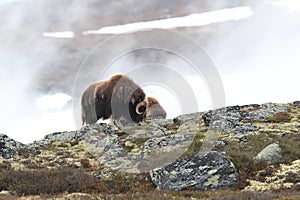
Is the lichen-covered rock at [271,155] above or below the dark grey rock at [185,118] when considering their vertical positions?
below

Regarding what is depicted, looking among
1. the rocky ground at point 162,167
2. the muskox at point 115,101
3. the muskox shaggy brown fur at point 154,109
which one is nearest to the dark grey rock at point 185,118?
the muskox shaggy brown fur at point 154,109

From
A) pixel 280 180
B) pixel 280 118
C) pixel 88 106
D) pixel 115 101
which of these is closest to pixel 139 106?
pixel 115 101

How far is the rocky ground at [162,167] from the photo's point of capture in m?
13.8

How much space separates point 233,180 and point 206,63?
33.3 ft

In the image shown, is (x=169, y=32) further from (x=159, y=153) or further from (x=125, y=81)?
(x=159, y=153)

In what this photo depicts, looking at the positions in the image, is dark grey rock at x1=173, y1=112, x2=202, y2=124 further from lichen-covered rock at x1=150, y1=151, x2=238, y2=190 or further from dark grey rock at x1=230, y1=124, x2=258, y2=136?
lichen-covered rock at x1=150, y1=151, x2=238, y2=190

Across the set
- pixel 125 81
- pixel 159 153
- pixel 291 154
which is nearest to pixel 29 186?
pixel 159 153

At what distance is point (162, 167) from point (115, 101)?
14.3 m

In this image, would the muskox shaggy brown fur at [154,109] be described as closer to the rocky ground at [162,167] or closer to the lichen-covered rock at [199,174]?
the rocky ground at [162,167]

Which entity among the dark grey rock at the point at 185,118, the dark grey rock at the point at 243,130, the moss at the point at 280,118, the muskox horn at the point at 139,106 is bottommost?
the dark grey rock at the point at 243,130

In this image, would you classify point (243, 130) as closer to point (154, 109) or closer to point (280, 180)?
point (280, 180)

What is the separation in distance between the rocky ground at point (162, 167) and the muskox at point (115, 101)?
6.17ft

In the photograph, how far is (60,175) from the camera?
628 inches

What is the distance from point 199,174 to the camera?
14664 mm
